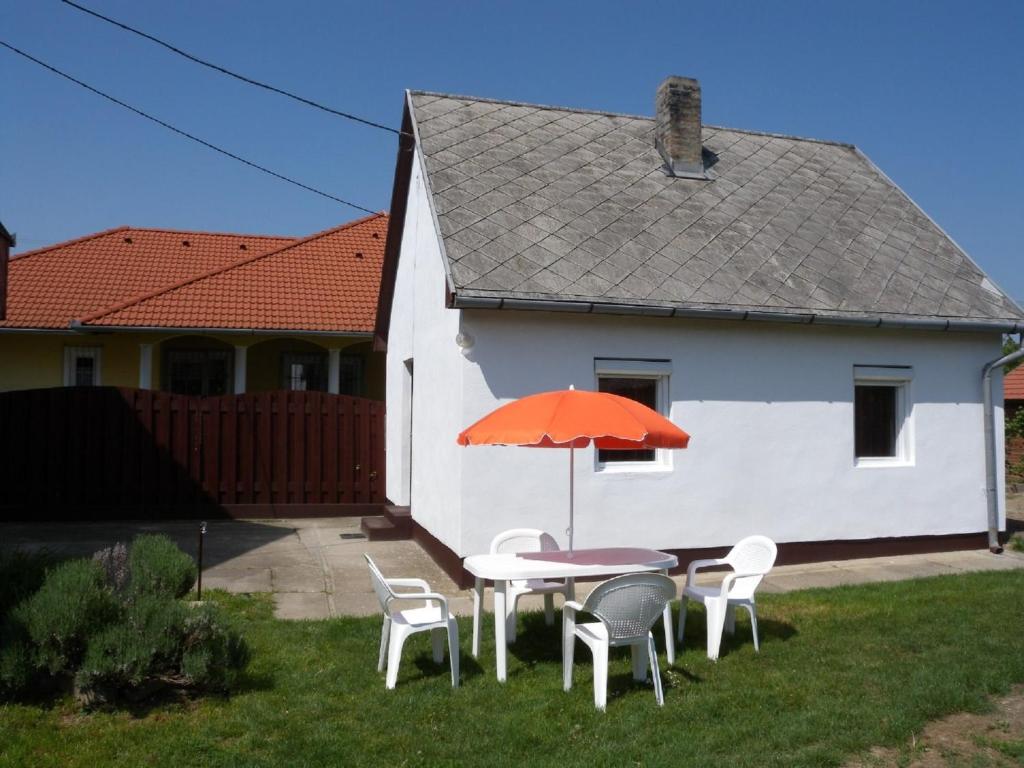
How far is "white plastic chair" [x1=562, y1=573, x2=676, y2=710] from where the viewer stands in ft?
18.2

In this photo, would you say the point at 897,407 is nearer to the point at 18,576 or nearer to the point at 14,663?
the point at 18,576

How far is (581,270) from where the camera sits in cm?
952

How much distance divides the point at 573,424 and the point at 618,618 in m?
1.24

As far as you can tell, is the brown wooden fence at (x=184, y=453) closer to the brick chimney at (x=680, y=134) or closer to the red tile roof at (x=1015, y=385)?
the brick chimney at (x=680, y=134)

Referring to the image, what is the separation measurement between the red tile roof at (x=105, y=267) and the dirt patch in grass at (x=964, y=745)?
16.2m

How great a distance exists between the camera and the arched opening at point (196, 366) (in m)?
18.1

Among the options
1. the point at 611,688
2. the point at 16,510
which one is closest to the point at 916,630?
the point at 611,688

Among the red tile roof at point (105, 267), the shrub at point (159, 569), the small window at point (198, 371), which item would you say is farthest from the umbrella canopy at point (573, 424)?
the red tile roof at point (105, 267)

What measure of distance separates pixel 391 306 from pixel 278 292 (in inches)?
157

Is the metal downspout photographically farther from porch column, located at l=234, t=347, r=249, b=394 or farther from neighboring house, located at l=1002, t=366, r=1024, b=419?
neighboring house, located at l=1002, t=366, r=1024, b=419

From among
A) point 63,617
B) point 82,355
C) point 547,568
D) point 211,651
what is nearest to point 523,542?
point 547,568

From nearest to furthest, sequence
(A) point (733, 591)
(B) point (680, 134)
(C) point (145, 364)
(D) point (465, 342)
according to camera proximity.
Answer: (A) point (733, 591), (D) point (465, 342), (B) point (680, 134), (C) point (145, 364)

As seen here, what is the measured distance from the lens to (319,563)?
10.3 metres

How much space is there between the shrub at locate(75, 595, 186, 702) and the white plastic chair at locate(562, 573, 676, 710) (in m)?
2.39
